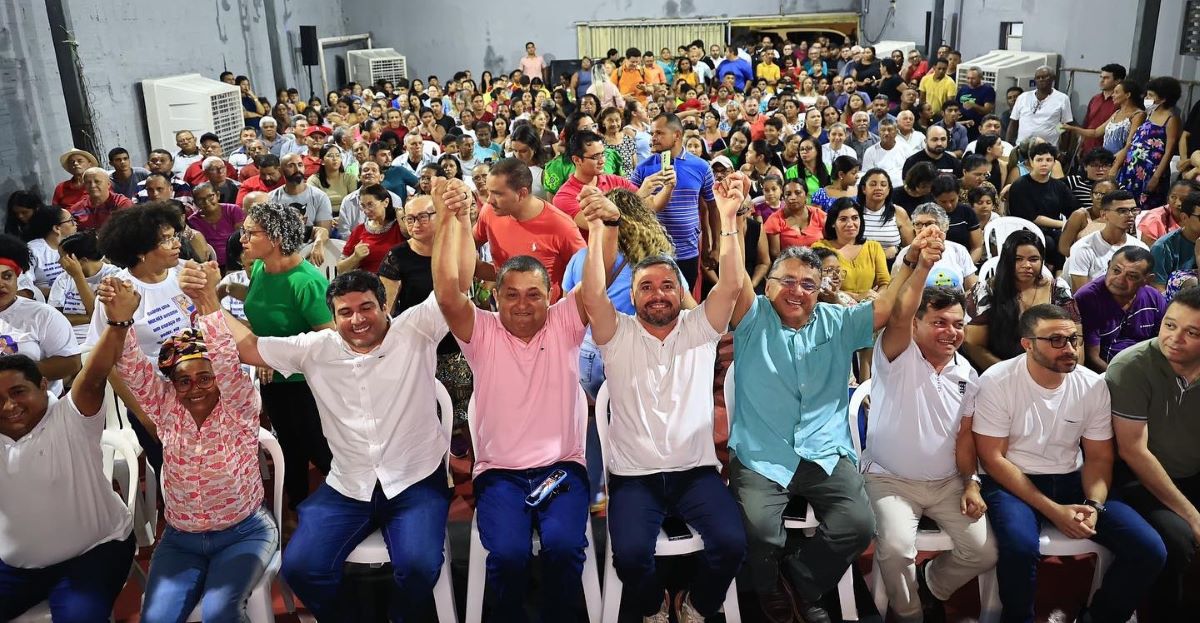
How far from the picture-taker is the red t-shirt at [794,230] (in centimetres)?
509

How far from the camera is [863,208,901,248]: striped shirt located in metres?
5.03

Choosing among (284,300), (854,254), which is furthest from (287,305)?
(854,254)

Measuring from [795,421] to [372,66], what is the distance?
13.5 meters

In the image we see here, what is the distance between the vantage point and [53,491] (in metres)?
2.53

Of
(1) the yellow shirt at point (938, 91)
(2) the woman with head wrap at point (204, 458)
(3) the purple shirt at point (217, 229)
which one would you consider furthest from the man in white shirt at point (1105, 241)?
(1) the yellow shirt at point (938, 91)

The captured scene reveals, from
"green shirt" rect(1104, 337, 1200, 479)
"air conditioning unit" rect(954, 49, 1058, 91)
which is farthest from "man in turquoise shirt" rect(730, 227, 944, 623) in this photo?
"air conditioning unit" rect(954, 49, 1058, 91)

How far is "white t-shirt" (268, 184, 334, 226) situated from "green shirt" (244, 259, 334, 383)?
2.52 m

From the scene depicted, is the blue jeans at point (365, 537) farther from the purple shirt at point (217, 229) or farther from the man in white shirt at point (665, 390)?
the purple shirt at point (217, 229)

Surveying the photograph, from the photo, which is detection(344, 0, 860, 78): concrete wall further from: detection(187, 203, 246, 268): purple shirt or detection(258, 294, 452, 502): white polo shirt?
detection(258, 294, 452, 502): white polo shirt

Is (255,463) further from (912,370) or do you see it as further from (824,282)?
(824,282)

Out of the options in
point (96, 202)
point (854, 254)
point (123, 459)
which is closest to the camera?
point (123, 459)

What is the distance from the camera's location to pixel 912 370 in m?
2.74

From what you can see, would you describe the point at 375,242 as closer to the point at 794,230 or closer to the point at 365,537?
the point at 365,537

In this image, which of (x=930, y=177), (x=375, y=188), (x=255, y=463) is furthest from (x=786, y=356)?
(x=930, y=177)
